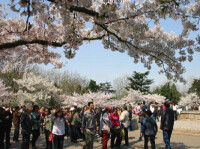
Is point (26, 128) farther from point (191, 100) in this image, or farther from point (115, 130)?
point (191, 100)

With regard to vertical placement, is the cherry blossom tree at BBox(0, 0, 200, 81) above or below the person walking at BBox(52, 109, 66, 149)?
above

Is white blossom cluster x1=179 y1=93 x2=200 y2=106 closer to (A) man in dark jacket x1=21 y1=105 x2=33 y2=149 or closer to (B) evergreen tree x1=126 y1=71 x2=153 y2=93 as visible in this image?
(B) evergreen tree x1=126 y1=71 x2=153 y2=93

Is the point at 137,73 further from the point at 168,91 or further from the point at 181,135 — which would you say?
the point at 181,135

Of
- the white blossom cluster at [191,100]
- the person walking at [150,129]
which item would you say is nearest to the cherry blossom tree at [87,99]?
the person walking at [150,129]

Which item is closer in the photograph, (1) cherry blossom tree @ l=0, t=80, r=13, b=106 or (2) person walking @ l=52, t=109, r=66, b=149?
(2) person walking @ l=52, t=109, r=66, b=149

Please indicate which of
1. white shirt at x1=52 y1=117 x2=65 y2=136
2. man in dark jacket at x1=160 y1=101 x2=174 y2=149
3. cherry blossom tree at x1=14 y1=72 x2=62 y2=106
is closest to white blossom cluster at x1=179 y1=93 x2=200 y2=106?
cherry blossom tree at x1=14 y1=72 x2=62 y2=106

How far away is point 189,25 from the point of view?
6539mm

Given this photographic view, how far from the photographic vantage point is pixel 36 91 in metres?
24.8

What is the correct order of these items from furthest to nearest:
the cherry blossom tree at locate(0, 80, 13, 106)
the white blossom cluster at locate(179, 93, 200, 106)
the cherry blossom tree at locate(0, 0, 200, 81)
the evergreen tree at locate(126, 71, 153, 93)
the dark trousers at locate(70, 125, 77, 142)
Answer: the evergreen tree at locate(126, 71, 153, 93)
the white blossom cluster at locate(179, 93, 200, 106)
the cherry blossom tree at locate(0, 80, 13, 106)
the dark trousers at locate(70, 125, 77, 142)
the cherry blossom tree at locate(0, 0, 200, 81)

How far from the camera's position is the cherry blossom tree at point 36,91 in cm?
2244

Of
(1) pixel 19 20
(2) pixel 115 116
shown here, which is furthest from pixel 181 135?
(1) pixel 19 20

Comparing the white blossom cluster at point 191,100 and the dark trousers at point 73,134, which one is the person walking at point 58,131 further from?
the white blossom cluster at point 191,100

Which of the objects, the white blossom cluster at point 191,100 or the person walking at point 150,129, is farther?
the white blossom cluster at point 191,100

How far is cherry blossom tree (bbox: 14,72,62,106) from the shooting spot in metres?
22.4
